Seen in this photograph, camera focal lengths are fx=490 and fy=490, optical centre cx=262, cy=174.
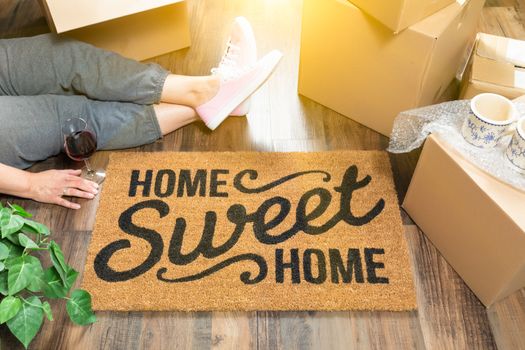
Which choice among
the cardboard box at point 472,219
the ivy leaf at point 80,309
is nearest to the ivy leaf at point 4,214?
the ivy leaf at point 80,309

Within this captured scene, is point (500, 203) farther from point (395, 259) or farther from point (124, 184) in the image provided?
point (124, 184)

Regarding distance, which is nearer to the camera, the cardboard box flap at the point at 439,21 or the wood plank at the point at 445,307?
the wood plank at the point at 445,307

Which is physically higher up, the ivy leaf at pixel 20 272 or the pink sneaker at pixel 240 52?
the pink sneaker at pixel 240 52

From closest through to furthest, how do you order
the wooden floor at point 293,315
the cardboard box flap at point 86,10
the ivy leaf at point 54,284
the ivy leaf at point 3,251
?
1. the ivy leaf at point 3,251
2. the ivy leaf at point 54,284
3. the wooden floor at point 293,315
4. the cardboard box flap at point 86,10

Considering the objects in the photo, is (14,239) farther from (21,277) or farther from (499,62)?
(499,62)

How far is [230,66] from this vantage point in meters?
1.49

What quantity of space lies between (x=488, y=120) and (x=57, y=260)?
0.93 metres

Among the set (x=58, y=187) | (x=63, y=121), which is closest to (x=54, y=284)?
(x=58, y=187)

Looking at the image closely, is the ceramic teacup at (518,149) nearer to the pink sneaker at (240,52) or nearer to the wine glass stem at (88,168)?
the pink sneaker at (240,52)

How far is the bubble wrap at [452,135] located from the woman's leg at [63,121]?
0.62 meters

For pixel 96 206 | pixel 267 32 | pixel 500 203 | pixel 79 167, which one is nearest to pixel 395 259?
pixel 500 203

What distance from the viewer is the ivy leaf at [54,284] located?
0.99 metres

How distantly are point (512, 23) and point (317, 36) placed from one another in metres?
0.93

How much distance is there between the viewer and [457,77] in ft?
5.21
